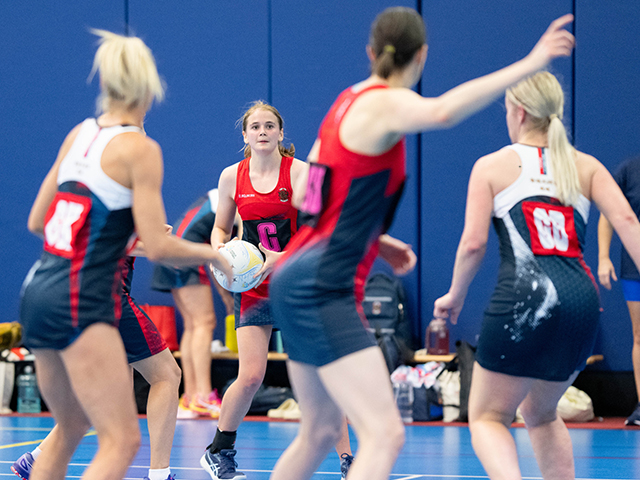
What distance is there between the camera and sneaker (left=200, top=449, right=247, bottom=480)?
439 cm

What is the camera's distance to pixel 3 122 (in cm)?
927

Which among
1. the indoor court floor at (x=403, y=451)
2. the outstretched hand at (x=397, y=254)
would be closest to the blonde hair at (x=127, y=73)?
the outstretched hand at (x=397, y=254)

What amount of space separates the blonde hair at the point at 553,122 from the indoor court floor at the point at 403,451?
2273mm

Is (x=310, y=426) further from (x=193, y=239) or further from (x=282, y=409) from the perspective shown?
(x=193, y=239)

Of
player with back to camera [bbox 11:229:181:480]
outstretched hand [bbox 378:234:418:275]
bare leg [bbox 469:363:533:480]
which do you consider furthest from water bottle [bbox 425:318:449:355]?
outstretched hand [bbox 378:234:418:275]

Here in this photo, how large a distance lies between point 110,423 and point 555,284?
1.57 meters

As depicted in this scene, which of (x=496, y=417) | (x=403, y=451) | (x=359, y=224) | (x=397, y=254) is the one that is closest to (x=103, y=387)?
(x=359, y=224)

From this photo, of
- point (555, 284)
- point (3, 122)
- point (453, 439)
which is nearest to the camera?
point (555, 284)

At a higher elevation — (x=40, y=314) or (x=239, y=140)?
(x=239, y=140)

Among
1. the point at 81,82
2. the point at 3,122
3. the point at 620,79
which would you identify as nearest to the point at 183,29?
the point at 81,82

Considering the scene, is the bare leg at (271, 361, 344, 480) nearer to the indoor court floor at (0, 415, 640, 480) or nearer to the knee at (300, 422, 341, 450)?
the knee at (300, 422, 341, 450)

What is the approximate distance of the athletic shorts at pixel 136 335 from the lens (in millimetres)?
3637

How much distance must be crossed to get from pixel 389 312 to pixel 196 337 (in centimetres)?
184

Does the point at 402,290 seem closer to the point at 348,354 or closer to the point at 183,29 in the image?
the point at 183,29
